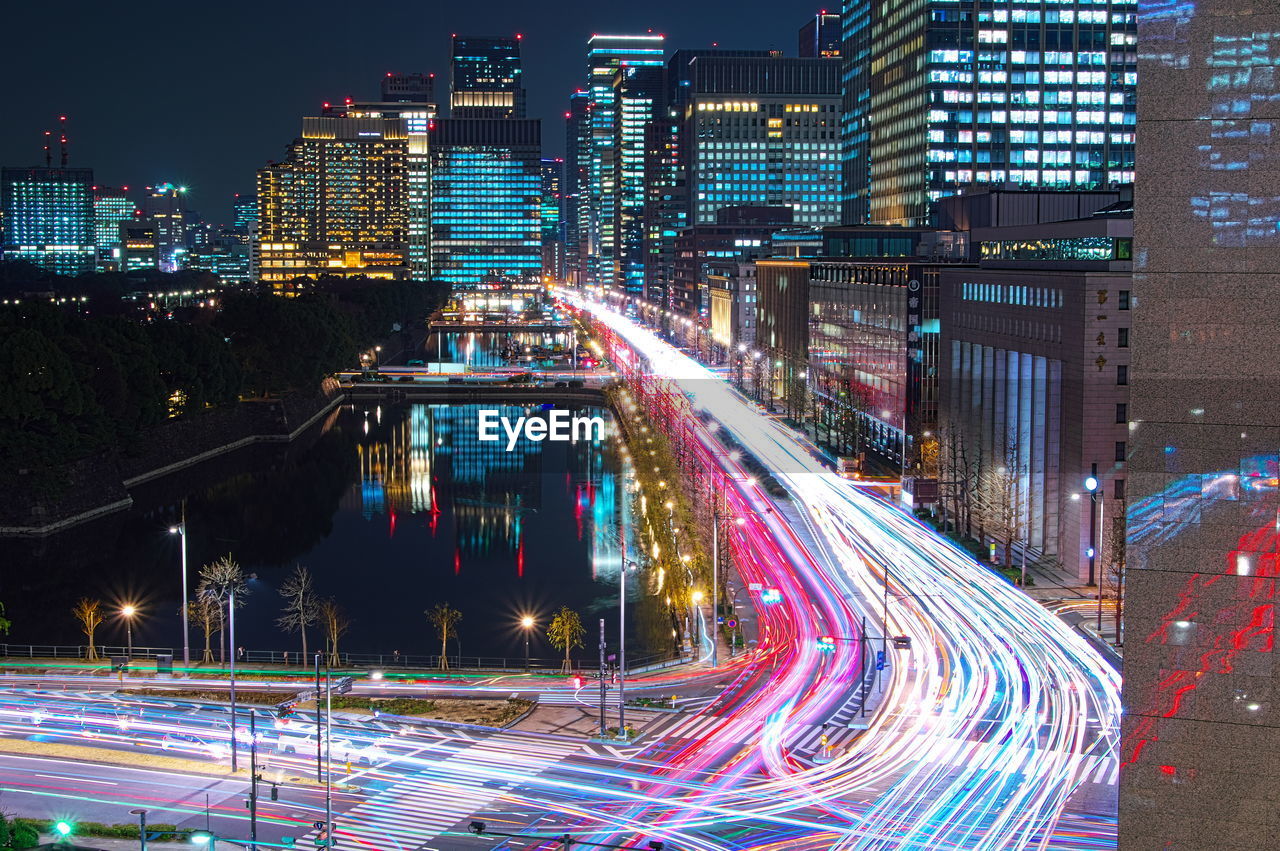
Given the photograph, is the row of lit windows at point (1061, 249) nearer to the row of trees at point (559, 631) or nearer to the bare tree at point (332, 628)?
the row of trees at point (559, 631)

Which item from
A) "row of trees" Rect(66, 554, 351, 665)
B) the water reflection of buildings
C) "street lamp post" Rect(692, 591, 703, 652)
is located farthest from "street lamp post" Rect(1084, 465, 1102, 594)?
"row of trees" Rect(66, 554, 351, 665)

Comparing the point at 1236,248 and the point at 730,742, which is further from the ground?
the point at 1236,248

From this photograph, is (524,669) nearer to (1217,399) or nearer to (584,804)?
(584,804)

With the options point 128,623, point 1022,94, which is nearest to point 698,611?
point 128,623

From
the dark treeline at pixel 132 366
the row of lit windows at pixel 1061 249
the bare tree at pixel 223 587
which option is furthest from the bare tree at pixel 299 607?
the row of lit windows at pixel 1061 249

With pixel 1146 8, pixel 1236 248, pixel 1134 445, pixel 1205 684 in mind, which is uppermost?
pixel 1146 8

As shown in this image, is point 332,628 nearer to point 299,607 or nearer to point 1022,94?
point 299,607

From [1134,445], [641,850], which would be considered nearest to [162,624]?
[641,850]
